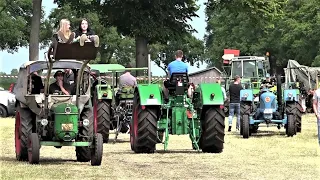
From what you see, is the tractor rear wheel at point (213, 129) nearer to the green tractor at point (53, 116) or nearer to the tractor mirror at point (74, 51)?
the green tractor at point (53, 116)

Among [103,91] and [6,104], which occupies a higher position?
[103,91]

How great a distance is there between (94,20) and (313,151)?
5576 cm

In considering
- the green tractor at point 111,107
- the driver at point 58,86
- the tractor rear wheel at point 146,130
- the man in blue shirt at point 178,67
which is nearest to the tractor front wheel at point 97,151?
the driver at point 58,86

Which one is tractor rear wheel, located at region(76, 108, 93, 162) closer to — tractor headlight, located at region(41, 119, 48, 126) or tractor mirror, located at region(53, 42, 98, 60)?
tractor headlight, located at region(41, 119, 48, 126)

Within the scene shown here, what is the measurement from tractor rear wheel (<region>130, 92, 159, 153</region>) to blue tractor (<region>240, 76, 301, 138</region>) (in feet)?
19.7

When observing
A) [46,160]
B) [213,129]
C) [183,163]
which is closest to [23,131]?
[46,160]

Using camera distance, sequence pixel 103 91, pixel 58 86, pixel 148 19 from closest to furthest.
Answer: pixel 58 86 → pixel 103 91 → pixel 148 19

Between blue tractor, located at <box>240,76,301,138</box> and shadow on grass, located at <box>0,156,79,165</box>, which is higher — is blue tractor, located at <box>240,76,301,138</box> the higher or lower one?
the higher one

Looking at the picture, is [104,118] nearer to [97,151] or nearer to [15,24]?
[97,151]

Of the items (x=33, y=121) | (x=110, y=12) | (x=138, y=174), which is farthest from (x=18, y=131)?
(x=110, y=12)

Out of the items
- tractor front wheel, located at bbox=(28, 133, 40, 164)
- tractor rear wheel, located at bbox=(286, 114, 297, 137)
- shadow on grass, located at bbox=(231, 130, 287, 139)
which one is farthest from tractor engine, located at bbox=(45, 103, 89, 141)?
tractor rear wheel, located at bbox=(286, 114, 297, 137)

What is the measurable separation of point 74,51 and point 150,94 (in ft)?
15.9

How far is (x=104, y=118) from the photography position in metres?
22.2

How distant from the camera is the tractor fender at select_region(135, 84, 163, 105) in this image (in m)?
18.9
